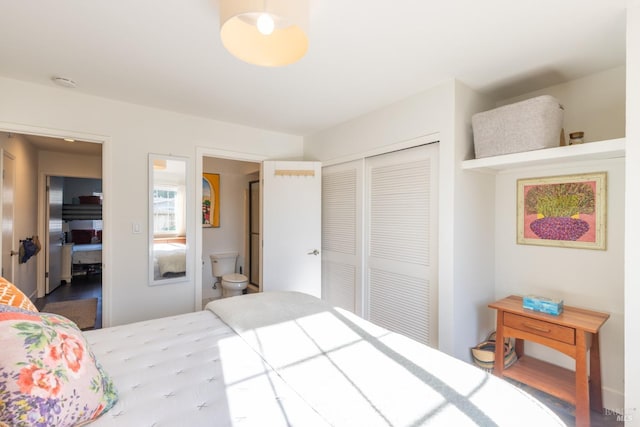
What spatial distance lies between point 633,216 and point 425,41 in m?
1.42

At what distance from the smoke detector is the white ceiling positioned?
0.18ft

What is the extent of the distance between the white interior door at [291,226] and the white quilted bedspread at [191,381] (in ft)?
5.93

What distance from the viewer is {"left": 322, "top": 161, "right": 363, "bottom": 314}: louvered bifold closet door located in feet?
10.5

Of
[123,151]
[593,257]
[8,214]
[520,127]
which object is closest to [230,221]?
[123,151]

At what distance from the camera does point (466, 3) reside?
148 cm

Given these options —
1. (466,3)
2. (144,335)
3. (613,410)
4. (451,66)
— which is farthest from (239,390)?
(613,410)

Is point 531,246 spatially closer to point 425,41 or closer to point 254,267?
point 425,41

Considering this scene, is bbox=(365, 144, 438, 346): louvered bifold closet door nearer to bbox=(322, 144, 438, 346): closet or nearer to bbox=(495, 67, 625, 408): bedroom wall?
bbox=(322, 144, 438, 346): closet

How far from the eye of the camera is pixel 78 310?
383cm

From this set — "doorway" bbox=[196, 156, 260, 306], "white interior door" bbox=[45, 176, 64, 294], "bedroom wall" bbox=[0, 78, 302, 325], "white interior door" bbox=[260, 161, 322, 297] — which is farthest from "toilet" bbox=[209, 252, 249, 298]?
"white interior door" bbox=[45, 176, 64, 294]

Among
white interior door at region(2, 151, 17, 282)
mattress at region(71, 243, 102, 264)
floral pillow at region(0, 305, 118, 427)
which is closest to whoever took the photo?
floral pillow at region(0, 305, 118, 427)

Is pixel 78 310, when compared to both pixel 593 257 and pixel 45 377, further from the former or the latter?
pixel 593 257

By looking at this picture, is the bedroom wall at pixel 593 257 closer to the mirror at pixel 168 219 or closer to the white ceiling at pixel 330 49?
the white ceiling at pixel 330 49

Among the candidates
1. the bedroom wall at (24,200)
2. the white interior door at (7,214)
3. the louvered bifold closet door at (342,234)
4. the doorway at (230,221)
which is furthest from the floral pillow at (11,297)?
the doorway at (230,221)
